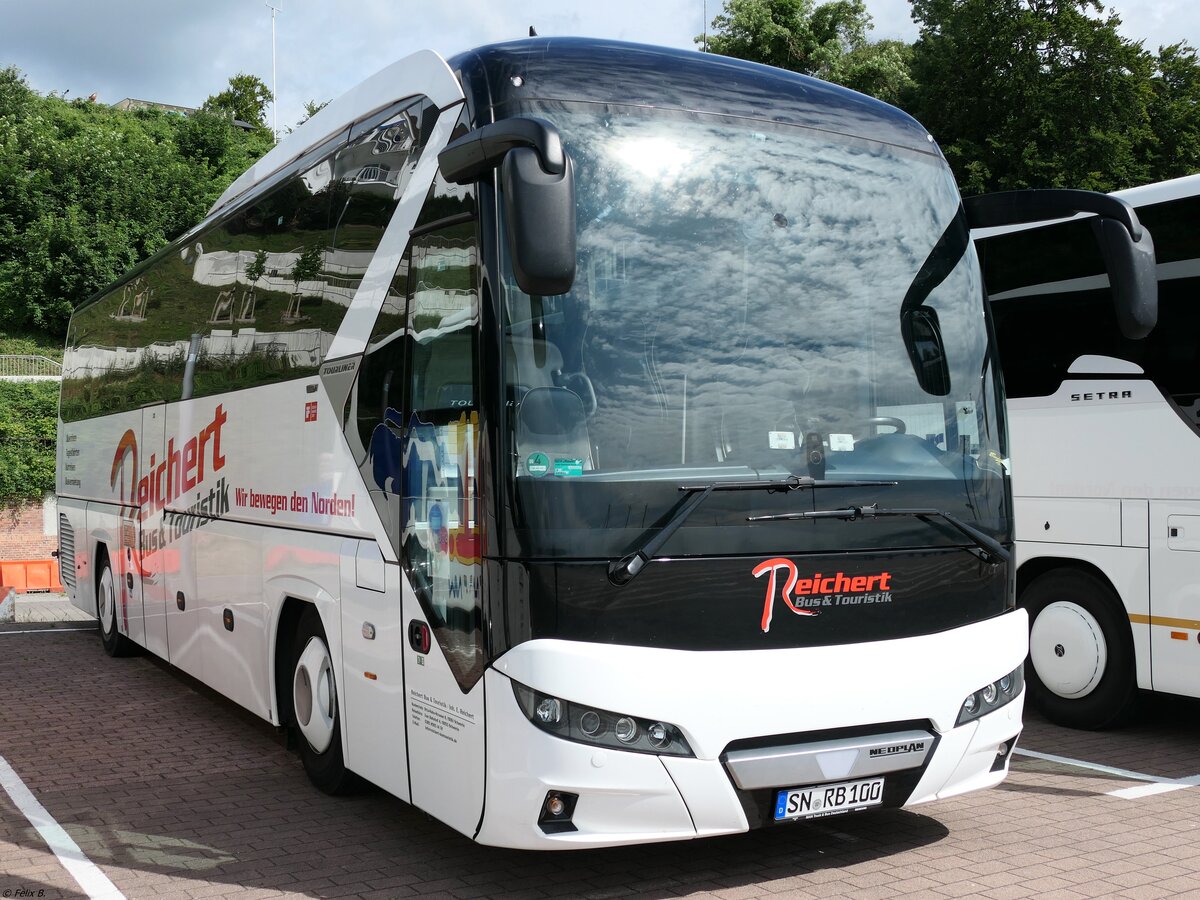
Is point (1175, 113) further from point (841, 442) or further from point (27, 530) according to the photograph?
point (841, 442)

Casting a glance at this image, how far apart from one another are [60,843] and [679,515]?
12.0 feet

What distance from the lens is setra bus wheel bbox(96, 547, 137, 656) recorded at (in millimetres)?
11766

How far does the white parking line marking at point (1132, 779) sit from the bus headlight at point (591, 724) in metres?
3.43

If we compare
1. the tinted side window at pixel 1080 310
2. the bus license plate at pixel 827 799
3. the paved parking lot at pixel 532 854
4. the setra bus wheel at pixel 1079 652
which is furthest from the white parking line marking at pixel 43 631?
the bus license plate at pixel 827 799

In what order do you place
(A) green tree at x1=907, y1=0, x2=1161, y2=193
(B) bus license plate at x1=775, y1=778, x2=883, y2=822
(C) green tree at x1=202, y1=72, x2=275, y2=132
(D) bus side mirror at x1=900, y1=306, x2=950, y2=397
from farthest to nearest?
1. (C) green tree at x1=202, y1=72, x2=275, y2=132
2. (A) green tree at x1=907, y1=0, x2=1161, y2=193
3. (D) bus side mirror at x1=900, y1=306, x2=950, y2=397
4. (B) bus license plate at x1=775, y1=778, x2=883, y2=822

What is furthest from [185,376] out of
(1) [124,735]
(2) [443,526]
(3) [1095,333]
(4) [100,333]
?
(3) [1095,333]

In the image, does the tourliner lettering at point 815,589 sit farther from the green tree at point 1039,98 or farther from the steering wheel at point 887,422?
the green tree at point 1039,98

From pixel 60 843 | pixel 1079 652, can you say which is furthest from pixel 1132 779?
pixel 60 843

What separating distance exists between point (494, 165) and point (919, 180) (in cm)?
205

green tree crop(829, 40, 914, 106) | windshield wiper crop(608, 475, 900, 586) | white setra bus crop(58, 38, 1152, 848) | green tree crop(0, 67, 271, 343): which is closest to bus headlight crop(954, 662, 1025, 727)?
white setra bus crop(58, 38, 1152, 848)

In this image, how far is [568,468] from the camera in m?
4.63

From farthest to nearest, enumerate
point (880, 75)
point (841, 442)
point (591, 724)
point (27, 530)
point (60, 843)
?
point (880, 75)
point (27, 530)
point (60, 843)
point (841, 442)
point (591, 724)

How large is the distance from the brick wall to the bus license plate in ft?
84.3

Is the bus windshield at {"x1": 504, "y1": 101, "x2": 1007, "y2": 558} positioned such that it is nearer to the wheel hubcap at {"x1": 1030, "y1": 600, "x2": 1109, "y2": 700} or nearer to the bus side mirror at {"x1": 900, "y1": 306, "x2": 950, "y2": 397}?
the bus side mirror at {"x1": 900, "y1": 306, "x2": 950, "y2": 397}
